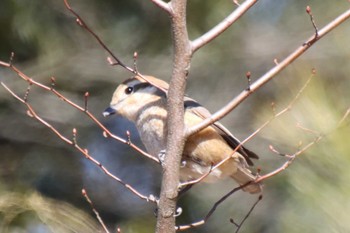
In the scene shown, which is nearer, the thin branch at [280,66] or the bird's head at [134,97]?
the thin branch at [280,66]

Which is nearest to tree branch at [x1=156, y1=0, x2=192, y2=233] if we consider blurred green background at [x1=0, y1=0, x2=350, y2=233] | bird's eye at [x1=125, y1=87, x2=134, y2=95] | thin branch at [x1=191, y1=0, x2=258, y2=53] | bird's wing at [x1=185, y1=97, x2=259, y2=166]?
thin branch at [x1=191, y1=0, x2=258, y2=53]

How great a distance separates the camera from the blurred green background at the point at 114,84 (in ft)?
15.4

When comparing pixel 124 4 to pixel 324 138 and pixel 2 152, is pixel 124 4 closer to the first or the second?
pixel 2 152

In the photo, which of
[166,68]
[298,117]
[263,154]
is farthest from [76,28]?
[298,117]

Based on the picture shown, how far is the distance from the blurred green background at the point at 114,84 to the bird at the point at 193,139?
0.91 m

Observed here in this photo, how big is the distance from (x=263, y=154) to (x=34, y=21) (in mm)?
1597

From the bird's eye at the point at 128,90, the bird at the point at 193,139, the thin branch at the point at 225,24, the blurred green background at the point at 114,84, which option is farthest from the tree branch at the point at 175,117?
the blurred green background at the point at 114,84

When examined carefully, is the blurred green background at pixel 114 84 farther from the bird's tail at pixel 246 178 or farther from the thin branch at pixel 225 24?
the thin branch at pixel 225 24

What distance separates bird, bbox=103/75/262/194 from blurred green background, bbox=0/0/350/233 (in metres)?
0.91

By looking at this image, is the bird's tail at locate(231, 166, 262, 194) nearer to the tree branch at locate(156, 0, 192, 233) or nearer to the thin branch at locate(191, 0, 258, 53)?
the tree branch at locate(156, 0, 192, 233)

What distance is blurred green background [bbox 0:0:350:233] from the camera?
4695mm

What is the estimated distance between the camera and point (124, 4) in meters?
5.36

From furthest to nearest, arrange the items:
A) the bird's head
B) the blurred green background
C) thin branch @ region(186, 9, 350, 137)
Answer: the blurred green background < the bird's head < thin branch @ region(186, 9, 350, 137)

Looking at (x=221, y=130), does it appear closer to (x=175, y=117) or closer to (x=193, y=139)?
(x=193, y=139)
